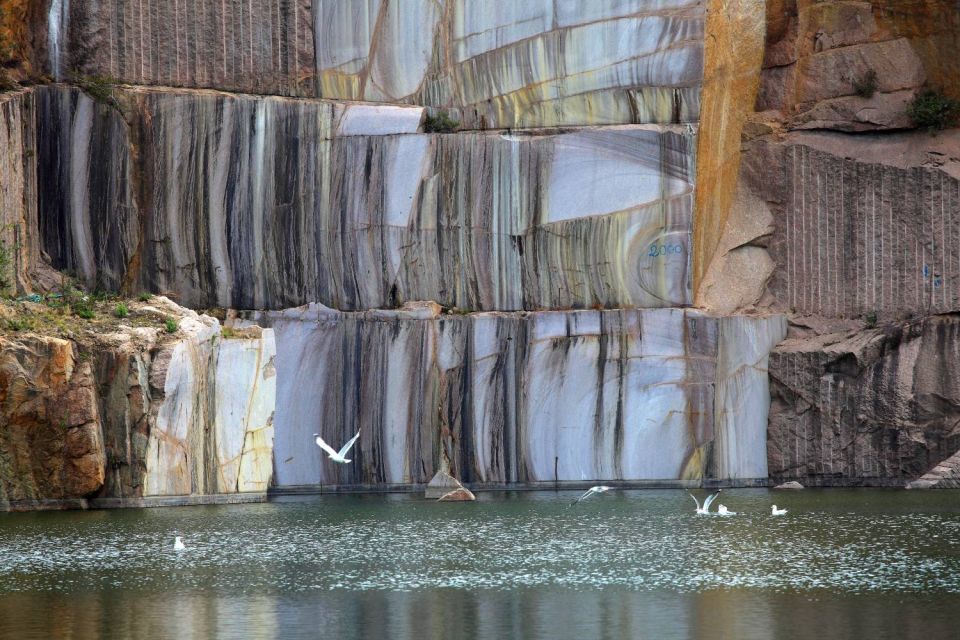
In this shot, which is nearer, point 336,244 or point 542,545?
point 542,545

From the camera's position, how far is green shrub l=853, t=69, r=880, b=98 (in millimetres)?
39375

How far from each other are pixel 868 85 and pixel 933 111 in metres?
1.62

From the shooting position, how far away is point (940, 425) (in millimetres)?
36156

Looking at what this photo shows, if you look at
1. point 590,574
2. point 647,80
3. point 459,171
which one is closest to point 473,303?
point 459,171

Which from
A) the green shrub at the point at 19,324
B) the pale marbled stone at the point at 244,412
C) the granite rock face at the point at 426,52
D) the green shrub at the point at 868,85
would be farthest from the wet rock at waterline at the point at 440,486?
the green shrub at the point at 868,85

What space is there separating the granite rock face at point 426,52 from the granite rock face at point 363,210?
2.88 feet

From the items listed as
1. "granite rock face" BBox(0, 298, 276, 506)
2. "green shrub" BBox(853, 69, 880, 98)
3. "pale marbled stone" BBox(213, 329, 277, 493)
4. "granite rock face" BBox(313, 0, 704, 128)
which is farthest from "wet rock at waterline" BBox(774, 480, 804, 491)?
"granite rock face" BBox(0, 298, 276, 506)

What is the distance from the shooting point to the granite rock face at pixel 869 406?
119ft

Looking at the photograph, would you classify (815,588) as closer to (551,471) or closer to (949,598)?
(949,598)

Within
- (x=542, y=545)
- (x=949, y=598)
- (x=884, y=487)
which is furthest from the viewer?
(x=884, y=487)

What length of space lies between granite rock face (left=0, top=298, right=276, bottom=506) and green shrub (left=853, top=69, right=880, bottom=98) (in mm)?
16129

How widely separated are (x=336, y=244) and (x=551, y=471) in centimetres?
712

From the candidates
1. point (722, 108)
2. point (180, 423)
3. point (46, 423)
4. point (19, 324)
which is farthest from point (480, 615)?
point (722, 108)

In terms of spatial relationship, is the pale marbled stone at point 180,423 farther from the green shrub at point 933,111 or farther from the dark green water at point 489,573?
the green shrub at point 933,111
